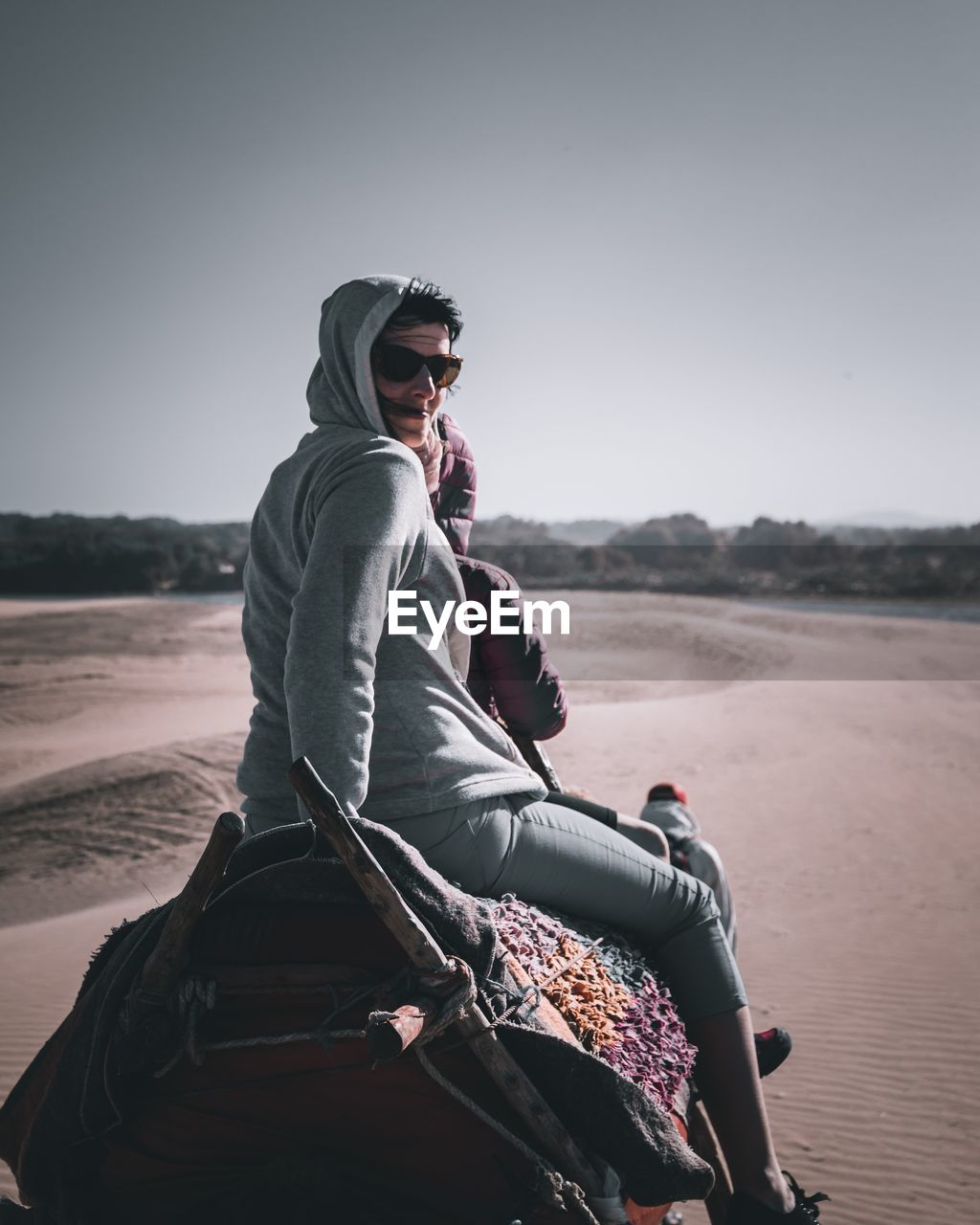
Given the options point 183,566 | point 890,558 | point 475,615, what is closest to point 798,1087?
point 475,615

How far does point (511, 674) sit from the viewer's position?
2436 mm

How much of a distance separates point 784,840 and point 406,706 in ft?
29.5

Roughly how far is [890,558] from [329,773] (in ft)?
206

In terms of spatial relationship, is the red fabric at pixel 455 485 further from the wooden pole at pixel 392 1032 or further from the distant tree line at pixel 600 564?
the distant tree line at pixel 600 564

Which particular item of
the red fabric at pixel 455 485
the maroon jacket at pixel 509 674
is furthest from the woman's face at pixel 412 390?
the red fabric at pixel 455 485

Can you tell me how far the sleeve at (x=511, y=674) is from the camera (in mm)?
2354

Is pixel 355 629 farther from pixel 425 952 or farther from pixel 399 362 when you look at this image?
pixel 399 362

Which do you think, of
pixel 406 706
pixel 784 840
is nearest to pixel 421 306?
pixel 406 706

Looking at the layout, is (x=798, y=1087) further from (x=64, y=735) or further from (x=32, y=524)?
(x=32, y=524)

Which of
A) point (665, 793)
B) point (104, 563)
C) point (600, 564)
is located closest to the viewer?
point (665, 793)

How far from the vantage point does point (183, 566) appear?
5247 centimetres

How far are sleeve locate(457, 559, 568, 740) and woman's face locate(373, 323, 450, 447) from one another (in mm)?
423

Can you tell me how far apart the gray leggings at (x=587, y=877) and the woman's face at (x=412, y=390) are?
36.6 inches

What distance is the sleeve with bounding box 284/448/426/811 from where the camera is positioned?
1.64m
